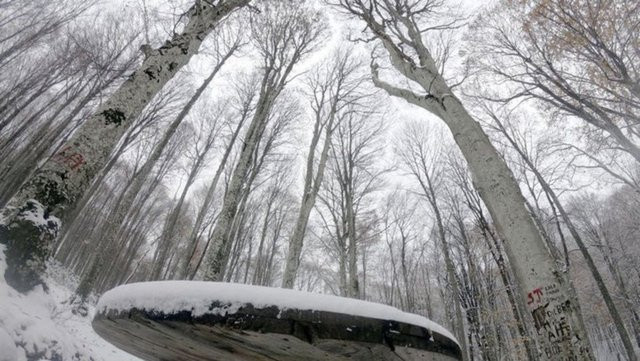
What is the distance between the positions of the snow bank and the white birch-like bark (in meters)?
3.17

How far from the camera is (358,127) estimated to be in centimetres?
1295

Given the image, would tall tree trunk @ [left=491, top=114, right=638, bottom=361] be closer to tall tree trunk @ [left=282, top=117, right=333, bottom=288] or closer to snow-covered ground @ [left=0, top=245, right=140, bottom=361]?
tall tree trunk @ [left=282, top=117, right=333, bottom=288]

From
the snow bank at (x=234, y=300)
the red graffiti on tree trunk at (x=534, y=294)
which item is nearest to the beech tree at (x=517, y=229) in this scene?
the red graffiti on tree trunk at (x=534, y=294)

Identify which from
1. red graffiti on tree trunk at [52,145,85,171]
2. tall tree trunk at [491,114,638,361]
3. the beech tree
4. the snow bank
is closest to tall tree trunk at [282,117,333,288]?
the beech tree

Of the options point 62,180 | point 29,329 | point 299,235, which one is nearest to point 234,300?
point 62,180

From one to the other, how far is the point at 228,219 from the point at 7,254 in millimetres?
4134

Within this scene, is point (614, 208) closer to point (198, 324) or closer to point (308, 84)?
point (308, 84)

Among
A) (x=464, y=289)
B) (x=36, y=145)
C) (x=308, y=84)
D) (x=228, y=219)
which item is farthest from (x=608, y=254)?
(x=36, y=145)

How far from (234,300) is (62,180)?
3.58m

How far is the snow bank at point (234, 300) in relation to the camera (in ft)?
2.26

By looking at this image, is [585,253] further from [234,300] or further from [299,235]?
[234,300]

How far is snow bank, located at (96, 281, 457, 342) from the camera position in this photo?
689mm

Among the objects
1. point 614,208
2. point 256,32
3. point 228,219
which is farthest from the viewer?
point 614,208

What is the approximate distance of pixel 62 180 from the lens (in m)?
3.21
